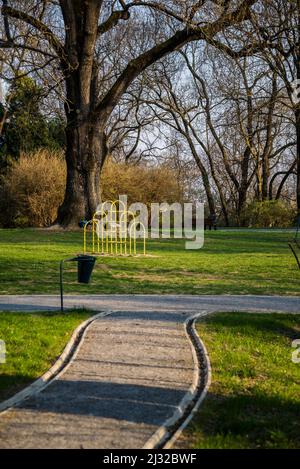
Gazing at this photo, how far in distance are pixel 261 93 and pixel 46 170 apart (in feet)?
50.4

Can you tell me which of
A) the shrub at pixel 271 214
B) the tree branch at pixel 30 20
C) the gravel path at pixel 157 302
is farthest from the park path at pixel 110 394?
the shrub at pixel 271 214

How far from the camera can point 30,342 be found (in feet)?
28.6

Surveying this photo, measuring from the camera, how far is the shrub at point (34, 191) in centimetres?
3531

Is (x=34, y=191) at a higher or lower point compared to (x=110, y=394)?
higher

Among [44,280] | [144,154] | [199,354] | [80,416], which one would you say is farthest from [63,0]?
[144,154]

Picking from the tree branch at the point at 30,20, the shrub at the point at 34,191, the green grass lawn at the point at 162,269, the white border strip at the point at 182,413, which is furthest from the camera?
the shrub at the point at 34,191

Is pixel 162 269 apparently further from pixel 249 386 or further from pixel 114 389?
pixel 114 389

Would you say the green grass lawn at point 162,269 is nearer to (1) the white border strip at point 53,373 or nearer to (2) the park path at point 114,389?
(2) the park path at point 114,389

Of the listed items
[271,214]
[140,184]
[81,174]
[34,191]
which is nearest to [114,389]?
[81,174]

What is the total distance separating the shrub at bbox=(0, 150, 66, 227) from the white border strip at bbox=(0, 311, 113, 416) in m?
26.1

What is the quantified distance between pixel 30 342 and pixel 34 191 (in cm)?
2740

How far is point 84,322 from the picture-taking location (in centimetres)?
1000

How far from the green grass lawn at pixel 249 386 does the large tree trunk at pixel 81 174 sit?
18007mm

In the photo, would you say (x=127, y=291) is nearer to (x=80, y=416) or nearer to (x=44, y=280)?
(x=44, y=280)
